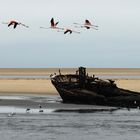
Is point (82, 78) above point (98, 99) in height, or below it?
above

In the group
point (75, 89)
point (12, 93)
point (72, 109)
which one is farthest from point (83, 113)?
point (12, 93)

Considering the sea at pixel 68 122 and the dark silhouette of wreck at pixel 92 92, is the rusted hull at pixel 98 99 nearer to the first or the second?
the dark silhouette of wreck at pixel 92 92

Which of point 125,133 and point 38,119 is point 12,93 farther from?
point 125,133

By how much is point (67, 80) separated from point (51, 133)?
2141 cm

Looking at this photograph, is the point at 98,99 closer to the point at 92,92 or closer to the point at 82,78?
the point at 92,92

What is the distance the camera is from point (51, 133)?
40.6m

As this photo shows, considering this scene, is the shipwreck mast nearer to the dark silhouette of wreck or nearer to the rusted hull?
the dark silhouette of wreck

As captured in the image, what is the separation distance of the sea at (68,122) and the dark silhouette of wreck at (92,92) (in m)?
1.03

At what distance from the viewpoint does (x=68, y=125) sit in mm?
44281

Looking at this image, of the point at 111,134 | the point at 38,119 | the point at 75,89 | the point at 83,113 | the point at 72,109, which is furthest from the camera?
the point at 75,89

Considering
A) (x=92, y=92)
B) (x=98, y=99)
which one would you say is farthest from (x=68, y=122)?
(x=92, y=92)

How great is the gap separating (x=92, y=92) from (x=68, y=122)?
13.7 m

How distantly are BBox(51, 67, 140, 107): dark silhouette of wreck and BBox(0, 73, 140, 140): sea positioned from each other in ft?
3.37

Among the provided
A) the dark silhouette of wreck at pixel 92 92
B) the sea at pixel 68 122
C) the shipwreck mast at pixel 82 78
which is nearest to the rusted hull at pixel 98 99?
the dark silhouette of wreck at pixel 92 92
